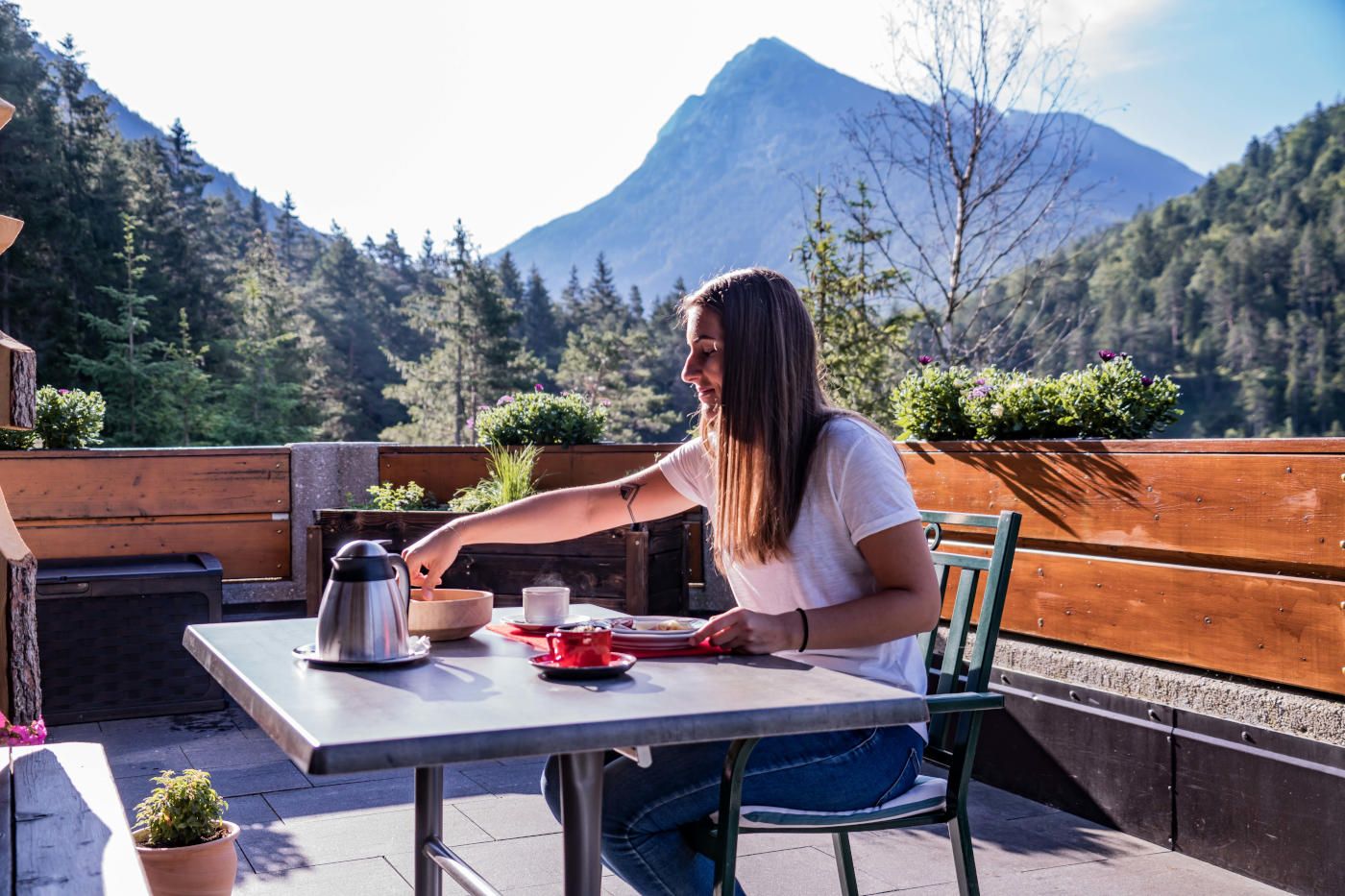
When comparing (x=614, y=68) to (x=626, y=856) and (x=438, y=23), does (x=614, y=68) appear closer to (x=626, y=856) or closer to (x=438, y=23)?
(x=438, y=23)

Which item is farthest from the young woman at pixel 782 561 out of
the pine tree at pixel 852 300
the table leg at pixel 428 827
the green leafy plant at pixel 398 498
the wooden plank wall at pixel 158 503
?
the pine tree at pixel 852 300

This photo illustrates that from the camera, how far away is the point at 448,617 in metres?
1.71

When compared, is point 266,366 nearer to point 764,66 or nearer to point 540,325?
point 540,325

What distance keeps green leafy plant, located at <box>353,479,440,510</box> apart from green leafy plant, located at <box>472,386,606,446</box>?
43cm

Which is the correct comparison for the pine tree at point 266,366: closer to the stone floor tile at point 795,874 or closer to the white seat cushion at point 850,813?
the stone floor tile at point 795,874

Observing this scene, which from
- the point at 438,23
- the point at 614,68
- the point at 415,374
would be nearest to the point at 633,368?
the point at 415,374

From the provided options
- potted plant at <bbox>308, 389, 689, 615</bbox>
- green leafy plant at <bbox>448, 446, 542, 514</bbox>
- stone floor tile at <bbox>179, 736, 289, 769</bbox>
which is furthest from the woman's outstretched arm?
green leafy plant at <bbox>448, 446, 542, 514</bbox>

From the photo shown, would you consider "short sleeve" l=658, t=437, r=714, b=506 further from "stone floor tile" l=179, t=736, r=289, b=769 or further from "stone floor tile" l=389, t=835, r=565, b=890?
"stone floor tile" l=179, t=736, r=289, b=769

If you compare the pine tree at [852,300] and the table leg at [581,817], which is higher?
the pine tree at [852,300]

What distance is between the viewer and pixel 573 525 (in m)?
2.24

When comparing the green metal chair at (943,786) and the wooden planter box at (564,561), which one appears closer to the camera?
the green metal chair at (943,786)

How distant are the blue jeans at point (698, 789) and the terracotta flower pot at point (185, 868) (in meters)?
0.97

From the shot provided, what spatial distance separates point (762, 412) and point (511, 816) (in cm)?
196

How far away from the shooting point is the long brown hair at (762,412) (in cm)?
189
